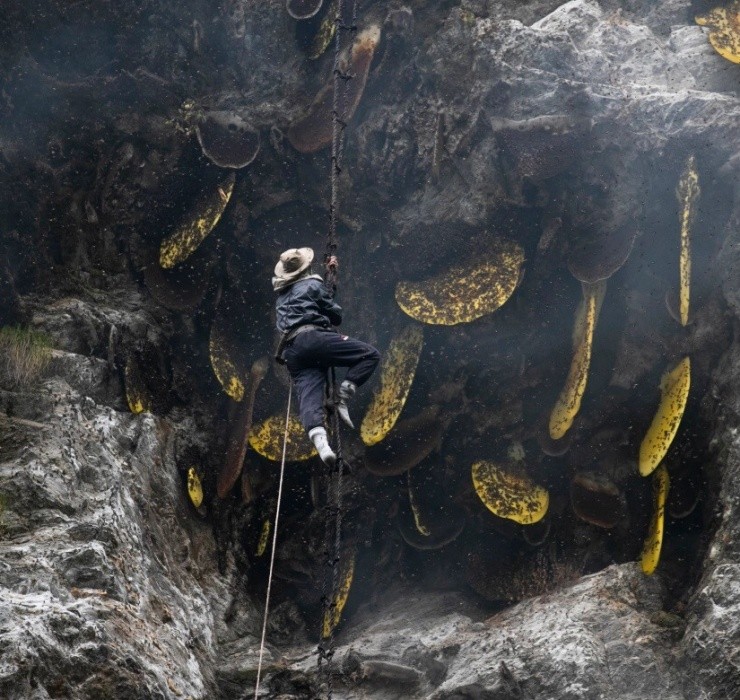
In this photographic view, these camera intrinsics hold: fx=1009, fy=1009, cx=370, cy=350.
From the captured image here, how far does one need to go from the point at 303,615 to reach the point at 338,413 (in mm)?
3398

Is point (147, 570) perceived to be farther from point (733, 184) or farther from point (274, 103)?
point (733, 184)

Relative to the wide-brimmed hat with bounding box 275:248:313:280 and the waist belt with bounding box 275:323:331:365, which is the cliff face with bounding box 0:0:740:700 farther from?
the wide-brimmed hat with bounding box 275:248:313:280

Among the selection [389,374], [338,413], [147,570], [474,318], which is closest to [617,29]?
[474,318]

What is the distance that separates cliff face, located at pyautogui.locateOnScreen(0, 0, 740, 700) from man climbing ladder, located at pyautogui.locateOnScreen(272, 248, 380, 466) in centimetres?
167

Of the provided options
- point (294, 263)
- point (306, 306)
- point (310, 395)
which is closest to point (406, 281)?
point (294, 263)

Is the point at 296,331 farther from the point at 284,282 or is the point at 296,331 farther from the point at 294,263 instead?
the point at 294,263

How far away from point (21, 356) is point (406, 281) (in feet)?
11.7

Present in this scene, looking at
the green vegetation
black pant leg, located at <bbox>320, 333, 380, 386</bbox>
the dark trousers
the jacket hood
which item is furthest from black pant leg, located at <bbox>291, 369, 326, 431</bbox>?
the green vegetation

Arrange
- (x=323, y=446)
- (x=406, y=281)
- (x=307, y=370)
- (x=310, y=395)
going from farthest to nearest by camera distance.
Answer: (x=406, y=281) → (x=307, y=370) → (x=310, y=395) → (x=323, y=446)

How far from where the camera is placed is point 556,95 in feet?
28.1

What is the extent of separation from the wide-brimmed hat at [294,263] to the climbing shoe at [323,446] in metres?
1.22

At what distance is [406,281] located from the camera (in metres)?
9.45

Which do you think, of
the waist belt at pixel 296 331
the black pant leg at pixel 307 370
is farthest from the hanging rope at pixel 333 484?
the waist belt at pixel 296 331

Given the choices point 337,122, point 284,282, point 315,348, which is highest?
point 337,122
